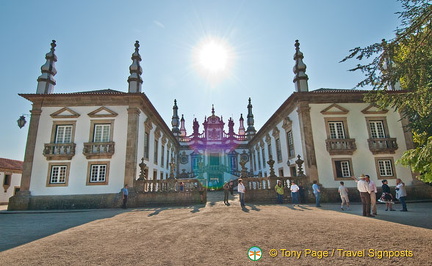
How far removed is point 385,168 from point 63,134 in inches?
879

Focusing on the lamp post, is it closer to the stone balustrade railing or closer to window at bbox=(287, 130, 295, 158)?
the stone balustrade railing

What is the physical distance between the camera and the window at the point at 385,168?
14.7m

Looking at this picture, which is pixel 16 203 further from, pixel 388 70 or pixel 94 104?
pixel 388 70

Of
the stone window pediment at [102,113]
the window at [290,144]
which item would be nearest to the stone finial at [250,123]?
the window at [290,144]

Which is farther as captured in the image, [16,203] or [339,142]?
[339,142]

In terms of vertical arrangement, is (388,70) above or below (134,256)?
above

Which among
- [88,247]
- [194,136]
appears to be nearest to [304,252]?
[88,247]

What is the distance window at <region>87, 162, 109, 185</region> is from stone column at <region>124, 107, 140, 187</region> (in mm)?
1403

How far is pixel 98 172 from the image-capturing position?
14.2 m

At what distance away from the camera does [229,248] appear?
4277 mm

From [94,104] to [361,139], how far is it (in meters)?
19.1

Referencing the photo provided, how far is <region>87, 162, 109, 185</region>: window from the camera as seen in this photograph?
14.0 metres

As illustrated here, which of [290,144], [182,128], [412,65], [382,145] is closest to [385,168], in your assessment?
[382,145]

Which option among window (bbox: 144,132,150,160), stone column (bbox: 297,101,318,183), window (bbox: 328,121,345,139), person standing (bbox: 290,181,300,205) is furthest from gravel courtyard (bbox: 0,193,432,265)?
window (bbox: 144,132,150,160)
